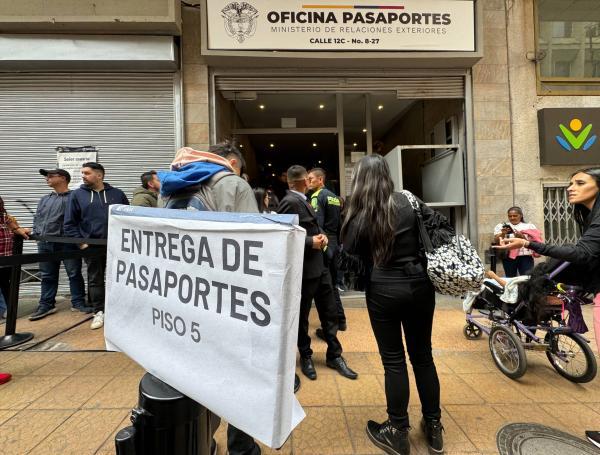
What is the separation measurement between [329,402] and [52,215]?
15.8 ft

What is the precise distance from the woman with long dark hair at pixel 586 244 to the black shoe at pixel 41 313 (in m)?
5.85

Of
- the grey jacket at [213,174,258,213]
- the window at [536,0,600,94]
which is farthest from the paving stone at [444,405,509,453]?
the window at [536,0,600,94]

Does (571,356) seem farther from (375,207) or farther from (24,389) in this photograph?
(24,389)

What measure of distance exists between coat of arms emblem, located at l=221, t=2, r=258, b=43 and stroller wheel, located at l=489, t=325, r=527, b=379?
5.61m

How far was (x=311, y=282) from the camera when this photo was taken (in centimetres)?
315

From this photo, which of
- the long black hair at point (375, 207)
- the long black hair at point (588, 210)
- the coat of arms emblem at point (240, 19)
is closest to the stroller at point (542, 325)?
the long black hair at point (588, 210)

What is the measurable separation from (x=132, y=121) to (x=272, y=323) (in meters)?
6.15

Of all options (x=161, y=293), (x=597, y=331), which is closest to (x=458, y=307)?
(x=597, y=331)

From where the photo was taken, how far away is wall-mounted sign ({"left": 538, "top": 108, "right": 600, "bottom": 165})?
6.17 meters

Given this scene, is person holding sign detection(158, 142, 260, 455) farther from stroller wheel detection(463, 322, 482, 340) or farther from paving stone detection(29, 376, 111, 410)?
stroller wheel detection(463, 322, 482, 340)

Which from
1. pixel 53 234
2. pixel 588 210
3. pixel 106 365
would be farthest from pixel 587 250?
pixel 53 234

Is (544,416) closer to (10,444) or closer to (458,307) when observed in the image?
(458,307)

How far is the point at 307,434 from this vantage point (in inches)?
96.6

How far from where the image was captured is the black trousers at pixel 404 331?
209 cm
